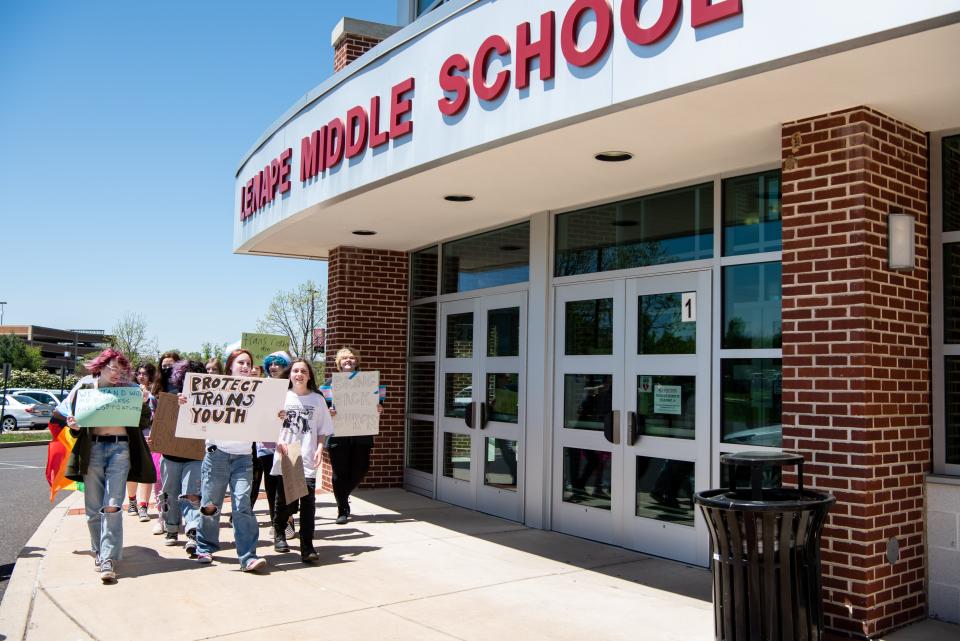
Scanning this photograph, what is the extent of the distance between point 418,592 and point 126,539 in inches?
135

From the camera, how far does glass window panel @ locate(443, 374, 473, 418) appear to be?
33.7 feet

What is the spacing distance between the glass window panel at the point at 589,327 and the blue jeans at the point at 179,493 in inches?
149

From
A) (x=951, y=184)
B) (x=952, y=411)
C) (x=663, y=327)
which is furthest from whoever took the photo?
(x=663, y=327)

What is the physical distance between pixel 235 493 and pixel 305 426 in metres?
0.84

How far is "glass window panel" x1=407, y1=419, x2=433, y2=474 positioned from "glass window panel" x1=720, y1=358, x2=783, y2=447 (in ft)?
17.0

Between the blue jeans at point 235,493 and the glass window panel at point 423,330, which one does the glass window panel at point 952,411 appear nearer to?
the blue jeans at point 235,493

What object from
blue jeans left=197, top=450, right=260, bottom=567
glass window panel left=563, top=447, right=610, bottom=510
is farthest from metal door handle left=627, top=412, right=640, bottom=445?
blue jeans left=197, top=450, right=260, bottom=567

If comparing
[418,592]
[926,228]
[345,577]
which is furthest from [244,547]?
[926,228]

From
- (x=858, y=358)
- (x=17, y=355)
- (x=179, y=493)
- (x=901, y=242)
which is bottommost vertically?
(x=179, y=493)

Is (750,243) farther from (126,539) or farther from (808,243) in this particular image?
(126,539)

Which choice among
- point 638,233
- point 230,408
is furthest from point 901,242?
point 230,408

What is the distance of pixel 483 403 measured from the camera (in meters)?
9.86

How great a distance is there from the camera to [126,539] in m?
8.06

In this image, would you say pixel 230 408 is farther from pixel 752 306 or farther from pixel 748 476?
pixel 752 306
